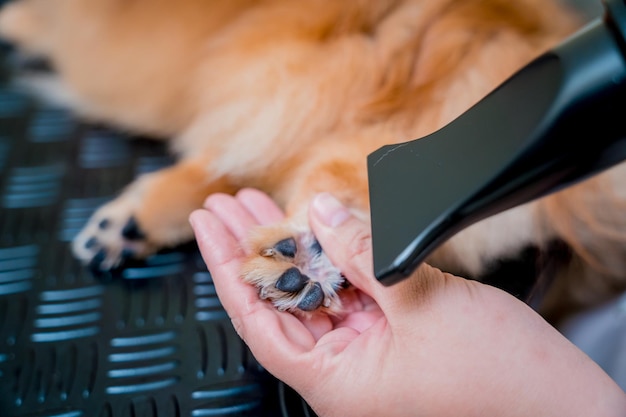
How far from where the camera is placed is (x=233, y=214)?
0.85 metres

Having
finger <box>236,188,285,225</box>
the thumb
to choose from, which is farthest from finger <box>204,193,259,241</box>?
the thumb

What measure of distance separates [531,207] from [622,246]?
0.53ft

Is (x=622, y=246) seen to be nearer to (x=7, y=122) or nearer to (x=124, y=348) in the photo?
(x=124, y=348)

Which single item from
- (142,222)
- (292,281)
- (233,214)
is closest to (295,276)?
(292,281)

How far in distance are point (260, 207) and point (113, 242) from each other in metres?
0.25

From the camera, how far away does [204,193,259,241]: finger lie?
83 cm

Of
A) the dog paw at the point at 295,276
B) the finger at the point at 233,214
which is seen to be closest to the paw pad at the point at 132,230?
the finger at the point at 233,214

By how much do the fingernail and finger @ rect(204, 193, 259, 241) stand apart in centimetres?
12

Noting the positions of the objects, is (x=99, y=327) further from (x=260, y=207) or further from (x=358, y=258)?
(x=358, y=258)

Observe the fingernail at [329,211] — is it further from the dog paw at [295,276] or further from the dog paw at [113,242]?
the dog paw at [113,242]

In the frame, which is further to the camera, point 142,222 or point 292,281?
point 142,222

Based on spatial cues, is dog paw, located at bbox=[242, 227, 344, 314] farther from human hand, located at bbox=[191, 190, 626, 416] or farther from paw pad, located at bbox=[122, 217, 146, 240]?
paw pad, located at bbox=[122, 217, 146, 240]

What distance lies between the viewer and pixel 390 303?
629mm

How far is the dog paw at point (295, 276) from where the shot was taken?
72cm
